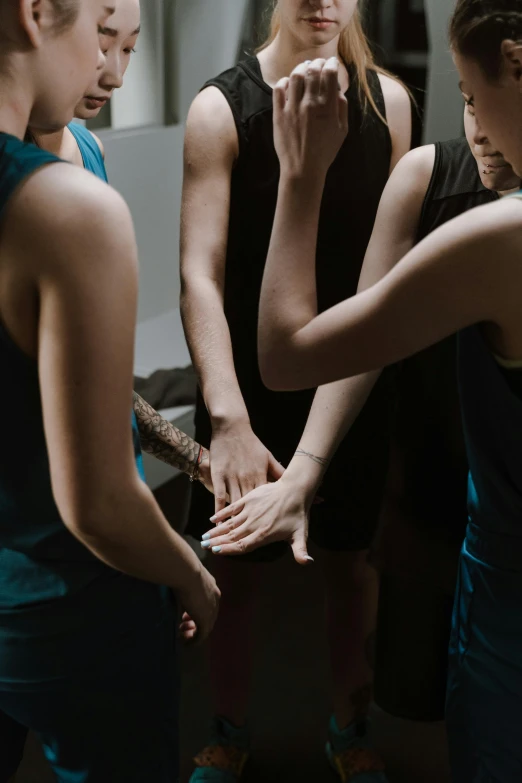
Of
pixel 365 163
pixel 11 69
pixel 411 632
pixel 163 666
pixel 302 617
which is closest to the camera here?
pixel 11 69

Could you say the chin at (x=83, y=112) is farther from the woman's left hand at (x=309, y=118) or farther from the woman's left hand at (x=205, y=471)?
the woman's left hand at (x=205, y=471)

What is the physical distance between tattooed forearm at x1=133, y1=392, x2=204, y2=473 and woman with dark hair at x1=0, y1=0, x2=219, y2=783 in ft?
0.60

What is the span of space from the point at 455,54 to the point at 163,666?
23.5 inches

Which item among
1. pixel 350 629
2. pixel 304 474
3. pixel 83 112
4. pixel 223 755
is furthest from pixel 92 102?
pixel 223 755

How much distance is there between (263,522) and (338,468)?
189 millimetres

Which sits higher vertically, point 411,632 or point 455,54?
point 455,54

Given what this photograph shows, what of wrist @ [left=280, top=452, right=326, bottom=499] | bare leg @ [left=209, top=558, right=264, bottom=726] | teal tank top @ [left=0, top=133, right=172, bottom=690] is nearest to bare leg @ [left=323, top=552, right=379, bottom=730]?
bare leg @ [left=209, top=558, right=264, bottom=726]

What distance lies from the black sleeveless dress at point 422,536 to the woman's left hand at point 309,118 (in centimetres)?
27

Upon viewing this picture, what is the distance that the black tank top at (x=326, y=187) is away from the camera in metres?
0.97

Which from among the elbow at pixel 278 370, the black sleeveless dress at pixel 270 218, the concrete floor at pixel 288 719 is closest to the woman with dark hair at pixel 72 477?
the elbow at pixel 278 370

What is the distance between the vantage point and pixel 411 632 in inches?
46.1

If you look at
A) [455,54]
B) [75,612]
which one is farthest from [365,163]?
[75,612]

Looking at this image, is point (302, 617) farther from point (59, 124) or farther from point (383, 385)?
point (59, 124)

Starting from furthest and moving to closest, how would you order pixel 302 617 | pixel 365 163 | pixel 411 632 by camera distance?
pixel 302 617, pixel 411 632, pixel 365 163
